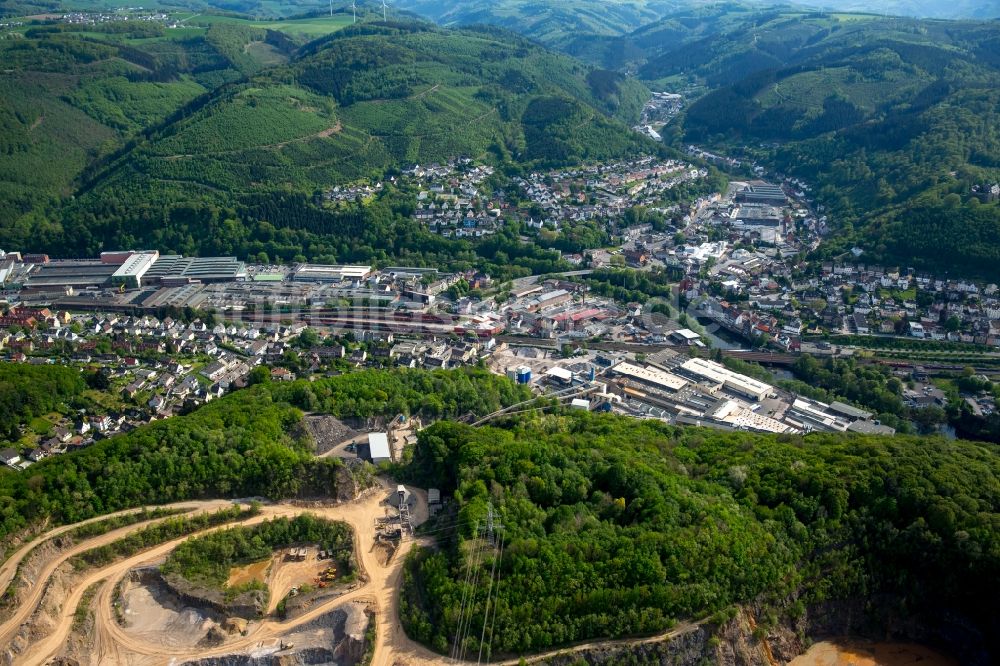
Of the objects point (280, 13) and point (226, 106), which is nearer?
point (226, 106)

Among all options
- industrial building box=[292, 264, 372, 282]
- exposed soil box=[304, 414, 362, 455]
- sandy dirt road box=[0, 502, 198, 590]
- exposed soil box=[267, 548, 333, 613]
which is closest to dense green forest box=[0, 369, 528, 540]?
sandy dirt road box=[0, 502, 198, 590]

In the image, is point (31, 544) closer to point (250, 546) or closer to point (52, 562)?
point (52, 562)

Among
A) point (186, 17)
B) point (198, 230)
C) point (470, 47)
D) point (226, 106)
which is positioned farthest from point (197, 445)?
point (186, 17)

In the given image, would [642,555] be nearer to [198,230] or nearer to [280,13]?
[198,230]

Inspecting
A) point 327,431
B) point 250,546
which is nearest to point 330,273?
point 327,431

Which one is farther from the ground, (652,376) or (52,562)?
(52,562)

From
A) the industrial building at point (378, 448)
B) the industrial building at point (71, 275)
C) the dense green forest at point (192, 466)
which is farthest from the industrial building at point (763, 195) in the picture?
the industrial building at point (71, 275)

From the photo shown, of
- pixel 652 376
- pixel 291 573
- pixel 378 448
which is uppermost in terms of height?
pixel 291 573
